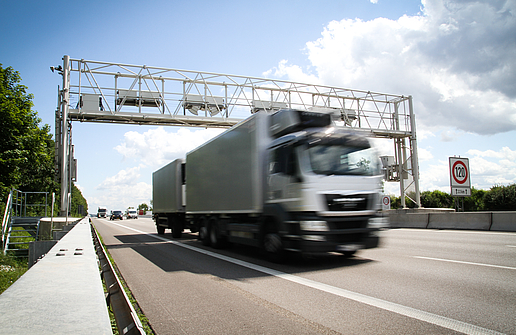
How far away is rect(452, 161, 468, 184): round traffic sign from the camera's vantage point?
1658 centimetres

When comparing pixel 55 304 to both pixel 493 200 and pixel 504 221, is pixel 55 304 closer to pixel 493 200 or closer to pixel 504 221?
pixel 504 221

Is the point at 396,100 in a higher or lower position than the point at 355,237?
higher

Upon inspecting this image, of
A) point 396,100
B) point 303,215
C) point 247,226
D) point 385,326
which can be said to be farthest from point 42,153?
point 396,100

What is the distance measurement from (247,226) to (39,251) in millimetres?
4959

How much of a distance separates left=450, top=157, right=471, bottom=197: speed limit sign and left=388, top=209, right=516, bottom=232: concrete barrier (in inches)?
41.8

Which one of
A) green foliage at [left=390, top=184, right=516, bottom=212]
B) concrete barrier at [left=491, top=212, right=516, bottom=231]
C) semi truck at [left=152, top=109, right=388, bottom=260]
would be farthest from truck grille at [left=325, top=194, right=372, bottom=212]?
green foliage at [left=390, top=184, right=516, bottom=212]

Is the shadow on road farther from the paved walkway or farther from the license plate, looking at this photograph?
the paved walkway

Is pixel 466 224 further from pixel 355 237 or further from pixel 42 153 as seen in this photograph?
pixel 42 153

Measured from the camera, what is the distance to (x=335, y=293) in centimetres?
524

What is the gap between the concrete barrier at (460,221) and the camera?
14170 mm

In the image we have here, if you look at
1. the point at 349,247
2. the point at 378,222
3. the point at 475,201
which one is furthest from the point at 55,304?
the point at 475,201

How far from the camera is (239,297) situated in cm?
524

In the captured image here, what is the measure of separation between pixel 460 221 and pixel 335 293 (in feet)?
45.3

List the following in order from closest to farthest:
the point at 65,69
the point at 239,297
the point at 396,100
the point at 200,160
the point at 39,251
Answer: the point at 239,297
the point at 39,251
the point at 200,160
the point at 65,69
the point at 396,100
